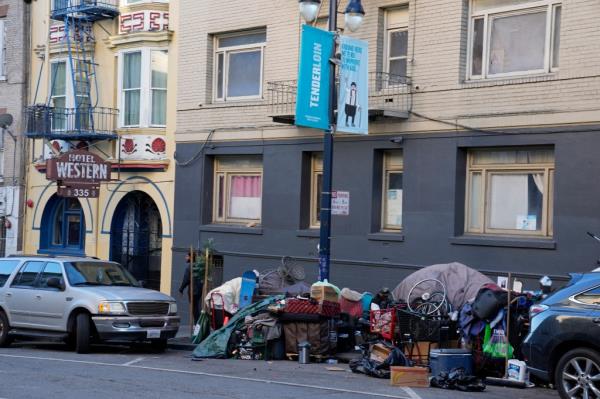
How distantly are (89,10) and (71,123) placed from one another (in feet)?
10.2

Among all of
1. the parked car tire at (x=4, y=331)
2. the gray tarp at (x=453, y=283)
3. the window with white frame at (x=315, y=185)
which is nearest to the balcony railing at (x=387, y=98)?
the window with white frame at (x=315, y=185)

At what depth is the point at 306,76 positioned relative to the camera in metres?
16.4

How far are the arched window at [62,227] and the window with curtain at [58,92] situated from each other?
2.28 meters

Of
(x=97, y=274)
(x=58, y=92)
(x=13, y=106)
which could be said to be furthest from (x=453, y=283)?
(x=13, y=106)

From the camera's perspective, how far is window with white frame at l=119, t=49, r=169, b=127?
23.7 metres

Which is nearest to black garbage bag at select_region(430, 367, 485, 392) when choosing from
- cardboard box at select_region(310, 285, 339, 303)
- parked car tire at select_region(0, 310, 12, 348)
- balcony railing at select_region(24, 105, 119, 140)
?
cardboard box at select_region(310, 285, 339, 303)

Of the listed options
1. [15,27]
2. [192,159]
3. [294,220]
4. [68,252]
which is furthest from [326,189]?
[15,27]

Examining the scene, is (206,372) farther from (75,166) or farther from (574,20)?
(75,166)

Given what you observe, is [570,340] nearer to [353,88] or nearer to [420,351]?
[420,351]

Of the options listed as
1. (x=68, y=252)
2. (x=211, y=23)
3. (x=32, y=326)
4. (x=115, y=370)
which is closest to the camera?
(x=115, y=370)

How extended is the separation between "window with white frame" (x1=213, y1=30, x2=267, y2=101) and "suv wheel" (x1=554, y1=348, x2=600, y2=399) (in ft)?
39.4

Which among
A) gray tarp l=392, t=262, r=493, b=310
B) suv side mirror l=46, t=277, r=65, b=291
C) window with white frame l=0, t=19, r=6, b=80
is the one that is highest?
window with white frame l=0, t=19, r=6, b=80

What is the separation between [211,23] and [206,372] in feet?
Answer: 35.5

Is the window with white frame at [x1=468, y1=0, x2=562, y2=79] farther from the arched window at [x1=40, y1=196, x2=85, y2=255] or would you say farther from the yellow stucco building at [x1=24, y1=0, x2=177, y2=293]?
the arched window at [x1=40, y1=196, x2=85, y2=255]
